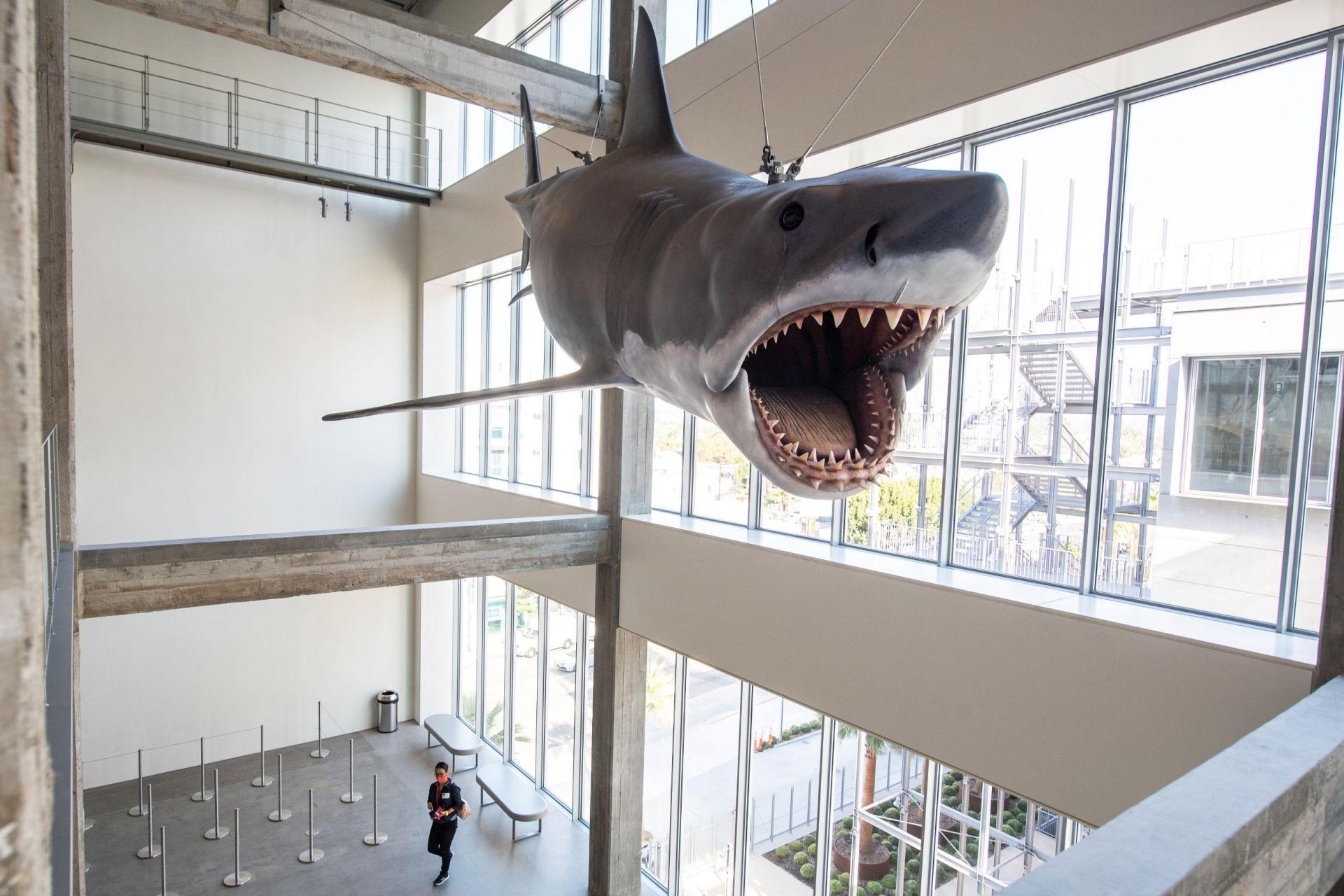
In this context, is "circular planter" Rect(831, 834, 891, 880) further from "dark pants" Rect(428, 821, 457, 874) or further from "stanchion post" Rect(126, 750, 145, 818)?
"stanchion post" Rect(126, 750, 145, 818)

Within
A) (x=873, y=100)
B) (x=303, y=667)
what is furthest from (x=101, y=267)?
(x=873, y=100)

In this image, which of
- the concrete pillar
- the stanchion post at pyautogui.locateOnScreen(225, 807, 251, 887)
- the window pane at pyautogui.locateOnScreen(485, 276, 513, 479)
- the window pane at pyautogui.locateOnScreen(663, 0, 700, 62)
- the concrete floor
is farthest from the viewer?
the window pane at pyautogui.locateOnScreen(485, 276, 513, 479)

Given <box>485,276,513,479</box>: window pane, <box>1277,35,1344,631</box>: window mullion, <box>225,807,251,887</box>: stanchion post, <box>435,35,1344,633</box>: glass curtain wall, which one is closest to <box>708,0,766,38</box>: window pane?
<box>435,35,1344,633</box>: glass curtain wall

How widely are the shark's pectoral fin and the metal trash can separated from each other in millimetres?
10015

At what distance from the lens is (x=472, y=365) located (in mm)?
11727

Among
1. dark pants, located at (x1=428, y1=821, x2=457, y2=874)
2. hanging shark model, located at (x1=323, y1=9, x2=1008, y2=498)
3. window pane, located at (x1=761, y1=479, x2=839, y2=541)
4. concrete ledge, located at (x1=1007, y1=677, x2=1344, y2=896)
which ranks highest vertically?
hanging shark model, located at (x1=323, y1=9, x2=1008, y2=498)

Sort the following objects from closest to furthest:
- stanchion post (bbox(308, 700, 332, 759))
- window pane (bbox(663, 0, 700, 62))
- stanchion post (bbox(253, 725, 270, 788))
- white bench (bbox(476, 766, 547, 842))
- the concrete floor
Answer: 1. window pane (bbox(663, 0, 700, 62))
2. the concrete floor
3. white bench (bbox(476, 766, 547, 842))
4. stanchion post (bbox(253, 725, 270, 788))
5. stanchion post (bbox(308, 700, 332, 759))

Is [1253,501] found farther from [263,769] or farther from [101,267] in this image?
[101,267]

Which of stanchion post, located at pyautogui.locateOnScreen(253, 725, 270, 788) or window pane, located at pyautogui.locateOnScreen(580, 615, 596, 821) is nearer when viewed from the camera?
window pane, located at pyautogui.locateOnScreen(580, 615, 596, 821)

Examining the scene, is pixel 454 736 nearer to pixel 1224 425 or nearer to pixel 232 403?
pixel 232 403

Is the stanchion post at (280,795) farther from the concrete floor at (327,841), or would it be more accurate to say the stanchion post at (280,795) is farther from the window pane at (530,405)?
the window pane at (530,405)

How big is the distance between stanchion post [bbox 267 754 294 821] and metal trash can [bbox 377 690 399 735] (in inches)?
52.1

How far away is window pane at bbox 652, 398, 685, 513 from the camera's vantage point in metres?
7.90

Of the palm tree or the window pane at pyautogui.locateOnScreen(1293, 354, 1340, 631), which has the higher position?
the window pane at pyautogui.locateOnScreen(1293, 354, 1340, 631)
